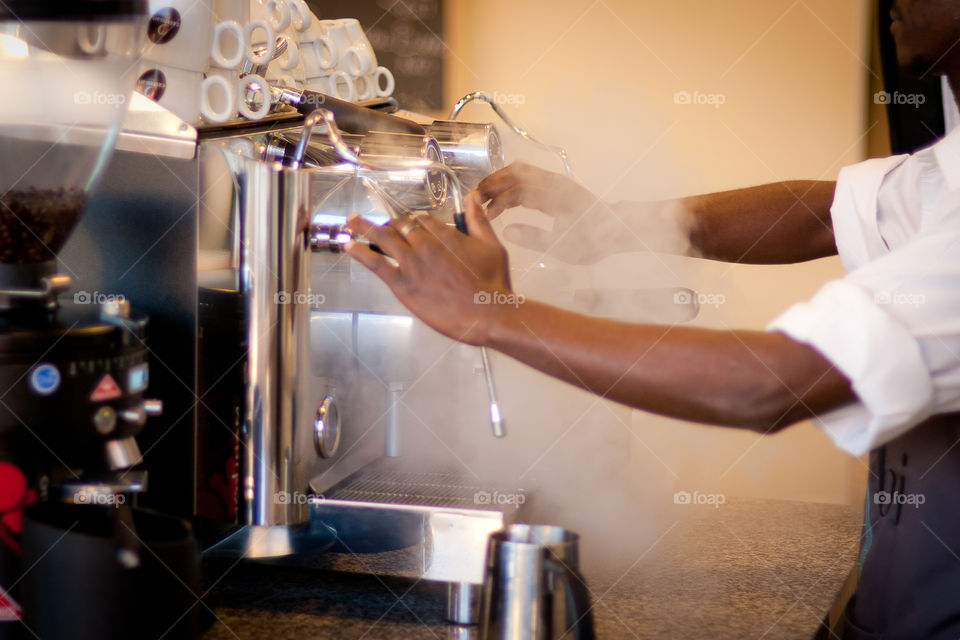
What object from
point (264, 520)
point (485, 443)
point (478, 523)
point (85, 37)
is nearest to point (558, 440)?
point (485, 443)

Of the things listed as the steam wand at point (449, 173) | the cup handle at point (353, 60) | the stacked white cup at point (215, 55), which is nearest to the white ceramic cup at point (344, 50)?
the cup handle at point (353, 60)

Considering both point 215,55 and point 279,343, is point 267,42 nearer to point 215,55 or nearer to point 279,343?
point 215,55

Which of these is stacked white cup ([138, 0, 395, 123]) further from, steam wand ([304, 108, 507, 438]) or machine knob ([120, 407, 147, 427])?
machine knob ([120, 407, 147, 427])

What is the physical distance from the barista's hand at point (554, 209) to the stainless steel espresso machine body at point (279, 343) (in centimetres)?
19

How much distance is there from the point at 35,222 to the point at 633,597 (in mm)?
621

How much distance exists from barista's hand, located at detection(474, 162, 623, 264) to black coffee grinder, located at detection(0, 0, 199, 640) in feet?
1.74

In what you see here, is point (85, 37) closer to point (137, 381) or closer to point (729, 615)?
point (137, 381)

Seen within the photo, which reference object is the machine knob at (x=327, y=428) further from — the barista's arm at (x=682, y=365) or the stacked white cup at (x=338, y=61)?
the stacked white cup at (x=338, y=61)

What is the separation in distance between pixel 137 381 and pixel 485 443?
45 cm

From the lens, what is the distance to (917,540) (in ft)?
2.65

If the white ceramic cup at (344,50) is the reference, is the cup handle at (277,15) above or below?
below

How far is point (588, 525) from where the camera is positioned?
966 mm

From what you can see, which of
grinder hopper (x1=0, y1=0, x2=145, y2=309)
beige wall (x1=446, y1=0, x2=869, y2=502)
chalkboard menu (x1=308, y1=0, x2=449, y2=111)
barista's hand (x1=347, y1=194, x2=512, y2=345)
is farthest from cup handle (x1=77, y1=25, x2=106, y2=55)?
beige wall (x1=446, y1=0, x2=869, y2=502)

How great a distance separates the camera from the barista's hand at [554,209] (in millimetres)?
1049
